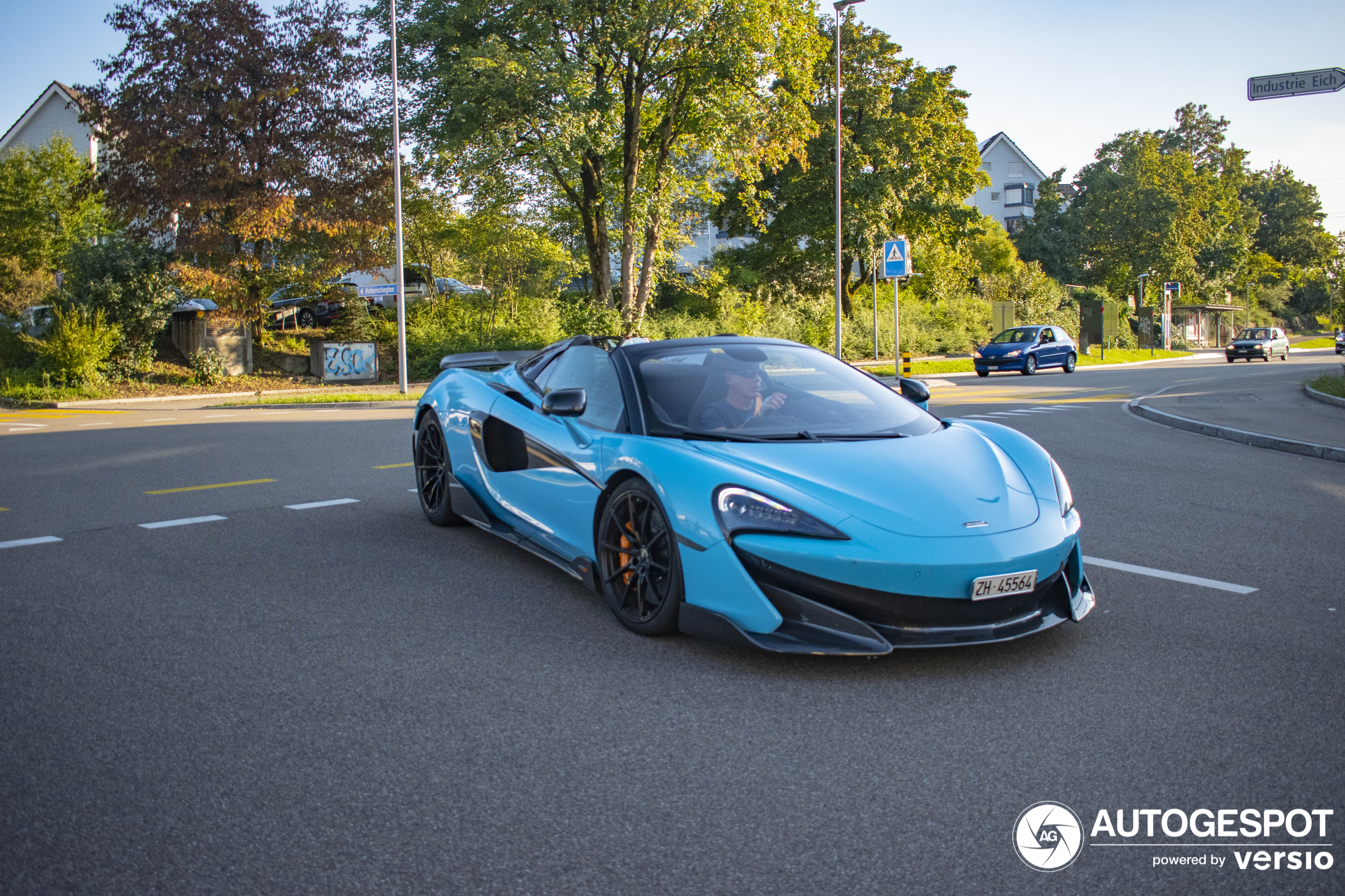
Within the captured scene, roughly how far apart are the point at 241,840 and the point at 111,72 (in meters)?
26.1

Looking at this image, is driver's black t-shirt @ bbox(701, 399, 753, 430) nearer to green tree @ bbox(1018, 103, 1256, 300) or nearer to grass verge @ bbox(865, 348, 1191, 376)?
grass verge @ bbox(865, 348, 1191, 376)

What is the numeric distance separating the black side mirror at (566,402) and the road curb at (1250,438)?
30.2 ft

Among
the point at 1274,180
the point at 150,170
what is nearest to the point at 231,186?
the point at 150,170

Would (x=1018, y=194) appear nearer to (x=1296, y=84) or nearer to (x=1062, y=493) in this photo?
(x=1296, y=84)

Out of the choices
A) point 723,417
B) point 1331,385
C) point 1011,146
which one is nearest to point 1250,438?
point 1331,385

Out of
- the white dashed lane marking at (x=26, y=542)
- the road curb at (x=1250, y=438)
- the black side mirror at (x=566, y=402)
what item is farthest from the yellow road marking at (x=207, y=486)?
the road curb at (x=1250, y=438)

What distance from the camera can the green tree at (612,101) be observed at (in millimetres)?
25234

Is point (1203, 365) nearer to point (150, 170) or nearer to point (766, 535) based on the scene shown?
point (150, 170)

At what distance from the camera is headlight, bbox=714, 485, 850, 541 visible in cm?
381

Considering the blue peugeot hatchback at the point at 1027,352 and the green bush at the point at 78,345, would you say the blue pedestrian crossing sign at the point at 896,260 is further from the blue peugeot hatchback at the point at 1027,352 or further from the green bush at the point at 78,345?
the green bush at the point at 78,345

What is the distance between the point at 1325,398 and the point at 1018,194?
2482 inches

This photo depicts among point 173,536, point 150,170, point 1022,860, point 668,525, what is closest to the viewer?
point 1022,860

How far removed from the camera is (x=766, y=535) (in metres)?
3.85

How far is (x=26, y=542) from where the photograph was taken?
21.3 ft
